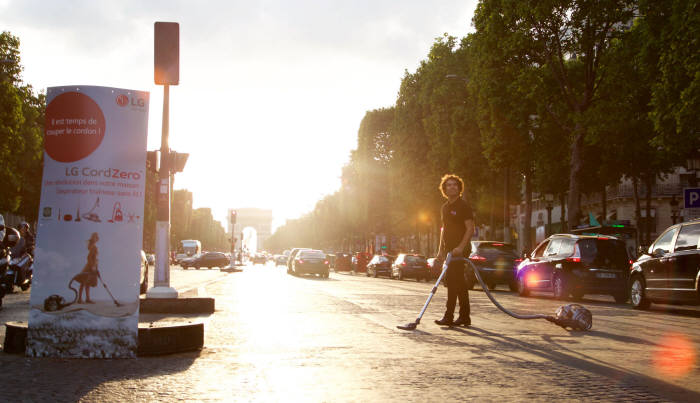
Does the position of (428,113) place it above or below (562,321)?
above

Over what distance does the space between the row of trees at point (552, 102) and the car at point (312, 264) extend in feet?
28.3

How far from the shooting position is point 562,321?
10344mm

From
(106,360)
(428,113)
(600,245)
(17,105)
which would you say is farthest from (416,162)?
(106,360)

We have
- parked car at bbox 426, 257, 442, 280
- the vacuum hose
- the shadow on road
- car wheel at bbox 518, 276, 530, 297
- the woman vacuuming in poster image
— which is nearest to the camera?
the shadow on road

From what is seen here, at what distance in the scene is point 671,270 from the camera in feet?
52.7

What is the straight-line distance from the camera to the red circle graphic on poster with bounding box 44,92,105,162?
6688mm

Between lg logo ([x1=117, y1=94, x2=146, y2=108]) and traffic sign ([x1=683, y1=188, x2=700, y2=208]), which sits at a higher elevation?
traffic sign ([x1=683, y1=188, x2=700, y2=208])

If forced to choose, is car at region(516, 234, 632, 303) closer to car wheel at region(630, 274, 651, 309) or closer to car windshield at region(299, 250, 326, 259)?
car wheel at region(630, 274, 651, 309)

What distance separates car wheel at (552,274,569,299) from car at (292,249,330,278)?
21663mm

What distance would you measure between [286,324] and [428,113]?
36804 mm

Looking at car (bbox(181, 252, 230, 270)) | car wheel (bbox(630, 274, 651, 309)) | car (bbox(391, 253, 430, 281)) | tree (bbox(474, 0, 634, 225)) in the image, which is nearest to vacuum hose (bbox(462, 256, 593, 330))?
car wheel (bbox(630, 274, 651, 309))

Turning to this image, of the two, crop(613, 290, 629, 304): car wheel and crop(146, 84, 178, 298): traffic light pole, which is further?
crop(613, 290, 629, 304): car wheel

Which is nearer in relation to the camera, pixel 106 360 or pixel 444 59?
pixel 106 360

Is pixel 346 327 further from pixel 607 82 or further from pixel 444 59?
pixel 444 59
